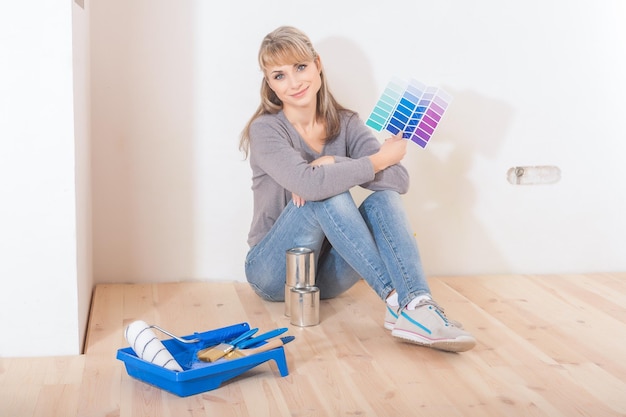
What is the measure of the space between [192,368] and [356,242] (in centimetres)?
61

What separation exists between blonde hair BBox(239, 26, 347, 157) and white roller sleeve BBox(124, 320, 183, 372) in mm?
788

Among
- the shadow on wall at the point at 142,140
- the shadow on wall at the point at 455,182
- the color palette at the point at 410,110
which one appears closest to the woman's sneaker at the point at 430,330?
the color palette at the point at 410,110

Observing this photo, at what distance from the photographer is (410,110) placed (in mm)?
2531

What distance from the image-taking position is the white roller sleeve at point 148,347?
6.43 feet

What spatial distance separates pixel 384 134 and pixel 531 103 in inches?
21.3

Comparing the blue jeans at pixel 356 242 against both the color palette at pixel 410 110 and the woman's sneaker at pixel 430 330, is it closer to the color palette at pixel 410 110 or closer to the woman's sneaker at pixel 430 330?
the woman's sneaker at pixel 430 330

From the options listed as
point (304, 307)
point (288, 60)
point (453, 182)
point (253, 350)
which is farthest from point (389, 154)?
point (253, 350)

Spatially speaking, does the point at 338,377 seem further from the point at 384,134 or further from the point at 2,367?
the point at 384,134

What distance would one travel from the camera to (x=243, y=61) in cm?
285

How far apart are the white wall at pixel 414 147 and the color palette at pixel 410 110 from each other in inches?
16.8

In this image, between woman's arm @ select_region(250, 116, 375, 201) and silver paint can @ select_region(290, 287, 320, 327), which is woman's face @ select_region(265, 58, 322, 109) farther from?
silver paint can @ select_region(290, 287, 320, 327)

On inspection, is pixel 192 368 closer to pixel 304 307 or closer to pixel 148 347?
pixel 148 347

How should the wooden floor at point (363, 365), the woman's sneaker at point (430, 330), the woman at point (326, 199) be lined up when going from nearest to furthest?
1. the wooden floor at point (363, 365)
2. the woman's sneaker at point (430, 330)
3. the woman at point (326, 199)

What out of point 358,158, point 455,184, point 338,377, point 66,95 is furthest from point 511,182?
point 66,95
